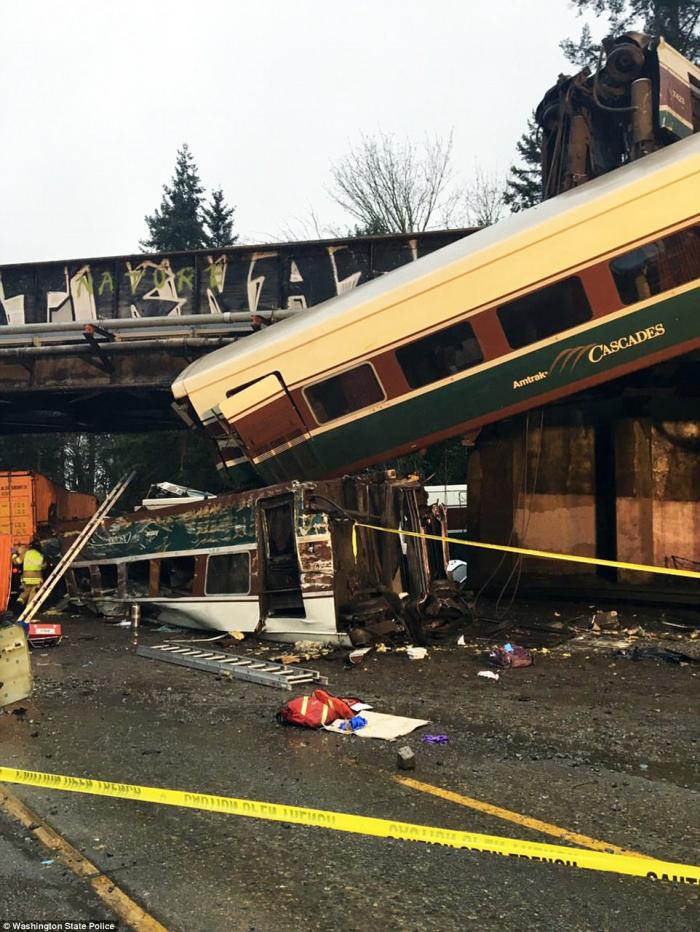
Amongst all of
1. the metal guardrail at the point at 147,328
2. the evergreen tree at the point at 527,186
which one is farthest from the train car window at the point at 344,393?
the evergreen tree at the point at 527,186

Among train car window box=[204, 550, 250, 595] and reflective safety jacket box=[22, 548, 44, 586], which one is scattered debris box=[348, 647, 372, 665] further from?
reflective safety jacket box=[22, 548, 44, 586]

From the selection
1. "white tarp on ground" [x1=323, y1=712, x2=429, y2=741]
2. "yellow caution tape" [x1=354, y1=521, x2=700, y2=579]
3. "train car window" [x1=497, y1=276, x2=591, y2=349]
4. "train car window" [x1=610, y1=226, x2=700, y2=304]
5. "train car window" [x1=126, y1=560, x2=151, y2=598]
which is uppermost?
"train car window" [x1=610, y1=226, x2=700, y2=304]

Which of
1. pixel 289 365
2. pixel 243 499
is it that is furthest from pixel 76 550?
pixel 289 365

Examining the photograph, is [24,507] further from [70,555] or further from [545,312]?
[545,312]

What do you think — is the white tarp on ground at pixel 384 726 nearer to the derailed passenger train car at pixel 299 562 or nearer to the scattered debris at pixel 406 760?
the scattered debris at pixel 406 760

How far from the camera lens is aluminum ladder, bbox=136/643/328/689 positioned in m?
7.14

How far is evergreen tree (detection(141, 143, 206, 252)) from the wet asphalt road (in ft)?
155

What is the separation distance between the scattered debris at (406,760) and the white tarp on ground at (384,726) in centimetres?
63

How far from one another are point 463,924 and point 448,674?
4602 millimetres

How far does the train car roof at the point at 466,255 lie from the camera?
853 centimetres

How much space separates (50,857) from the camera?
3572 millimetres

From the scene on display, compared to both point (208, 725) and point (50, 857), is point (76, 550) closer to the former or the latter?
point (208, 725)

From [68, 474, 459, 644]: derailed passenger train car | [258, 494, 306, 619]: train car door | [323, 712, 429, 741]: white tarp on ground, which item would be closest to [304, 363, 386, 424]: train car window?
[68, 474, 459, 644]: derailed passenger train car

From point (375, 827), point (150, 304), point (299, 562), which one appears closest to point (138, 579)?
point (299, 562)
